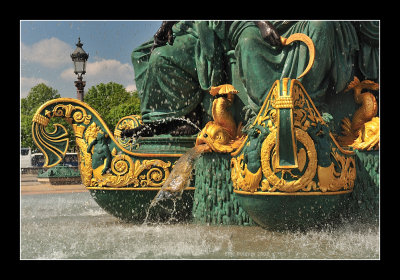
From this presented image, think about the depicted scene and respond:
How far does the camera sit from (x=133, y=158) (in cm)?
614

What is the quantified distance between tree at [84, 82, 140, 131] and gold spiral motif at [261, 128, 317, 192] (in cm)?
2275

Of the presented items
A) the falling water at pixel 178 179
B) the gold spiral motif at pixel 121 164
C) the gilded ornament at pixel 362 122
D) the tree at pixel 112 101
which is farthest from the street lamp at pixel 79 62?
the tree at pixel 112 101

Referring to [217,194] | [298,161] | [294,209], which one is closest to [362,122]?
[298,161]

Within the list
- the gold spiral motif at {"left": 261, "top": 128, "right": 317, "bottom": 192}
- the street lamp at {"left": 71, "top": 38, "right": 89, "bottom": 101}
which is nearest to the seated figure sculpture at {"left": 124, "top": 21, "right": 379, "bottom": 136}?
the gold spiral motif at {"left": 261, "top": 128, "right": 317, "bottom": 192}

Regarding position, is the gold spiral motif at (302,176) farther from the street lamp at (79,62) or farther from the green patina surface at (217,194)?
the street lamp at (79,62)

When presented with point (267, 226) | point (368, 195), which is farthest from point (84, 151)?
point (368, 195)

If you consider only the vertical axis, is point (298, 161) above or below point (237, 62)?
below

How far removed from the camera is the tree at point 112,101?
2809cm

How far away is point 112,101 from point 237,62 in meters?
25.7

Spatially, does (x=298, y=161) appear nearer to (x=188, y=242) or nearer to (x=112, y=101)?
(x=188, y=242)

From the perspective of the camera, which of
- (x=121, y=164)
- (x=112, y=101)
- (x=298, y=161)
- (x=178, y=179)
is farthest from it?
(x=112, y=101)

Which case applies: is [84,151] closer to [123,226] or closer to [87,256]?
[123,226]

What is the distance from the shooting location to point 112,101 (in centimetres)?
3088

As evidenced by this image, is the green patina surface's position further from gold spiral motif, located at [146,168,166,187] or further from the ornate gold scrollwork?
the ornate gold scrollwork
